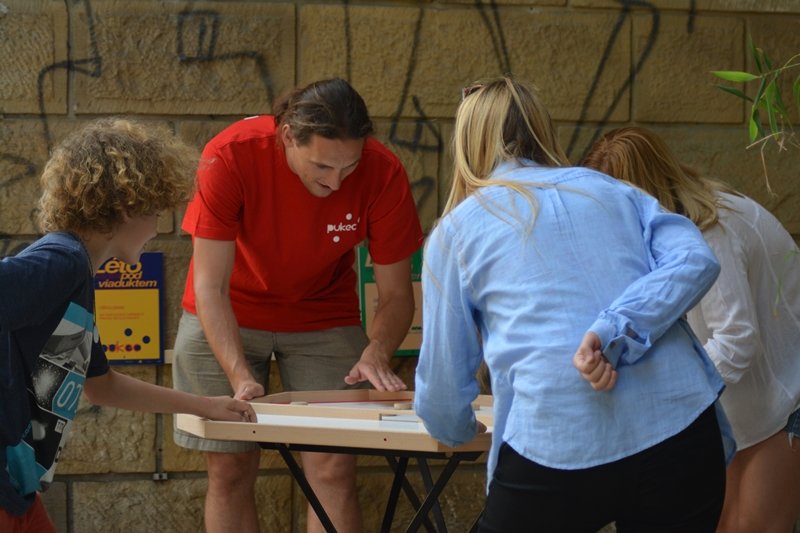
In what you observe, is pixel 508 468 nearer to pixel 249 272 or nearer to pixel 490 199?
pixel 490 199

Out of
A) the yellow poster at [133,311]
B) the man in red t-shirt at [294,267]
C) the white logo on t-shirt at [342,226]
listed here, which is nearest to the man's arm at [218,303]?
the man in red t-shirt at [294,267]

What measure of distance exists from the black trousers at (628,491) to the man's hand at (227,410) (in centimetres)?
82

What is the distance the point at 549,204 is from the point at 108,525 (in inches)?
117

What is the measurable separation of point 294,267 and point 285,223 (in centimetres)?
14

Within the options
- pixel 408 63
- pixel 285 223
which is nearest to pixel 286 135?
pixel 285 223

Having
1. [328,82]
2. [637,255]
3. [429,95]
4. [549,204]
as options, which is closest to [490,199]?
[549,204]

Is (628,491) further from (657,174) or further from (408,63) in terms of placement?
(408,63)

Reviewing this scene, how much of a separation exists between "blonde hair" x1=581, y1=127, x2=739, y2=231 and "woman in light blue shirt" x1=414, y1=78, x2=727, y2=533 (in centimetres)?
86

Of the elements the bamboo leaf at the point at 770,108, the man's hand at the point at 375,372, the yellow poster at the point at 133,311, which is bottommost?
the yellow poster at the point at 133,311

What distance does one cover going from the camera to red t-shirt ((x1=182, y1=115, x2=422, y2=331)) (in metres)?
3.73

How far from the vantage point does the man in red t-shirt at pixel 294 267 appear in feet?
12.0

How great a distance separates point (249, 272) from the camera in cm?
387

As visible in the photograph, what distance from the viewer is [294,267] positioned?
3.81 m

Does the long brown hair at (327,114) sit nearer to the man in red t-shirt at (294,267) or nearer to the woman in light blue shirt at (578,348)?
the man in red t-shirt at (294,267)
